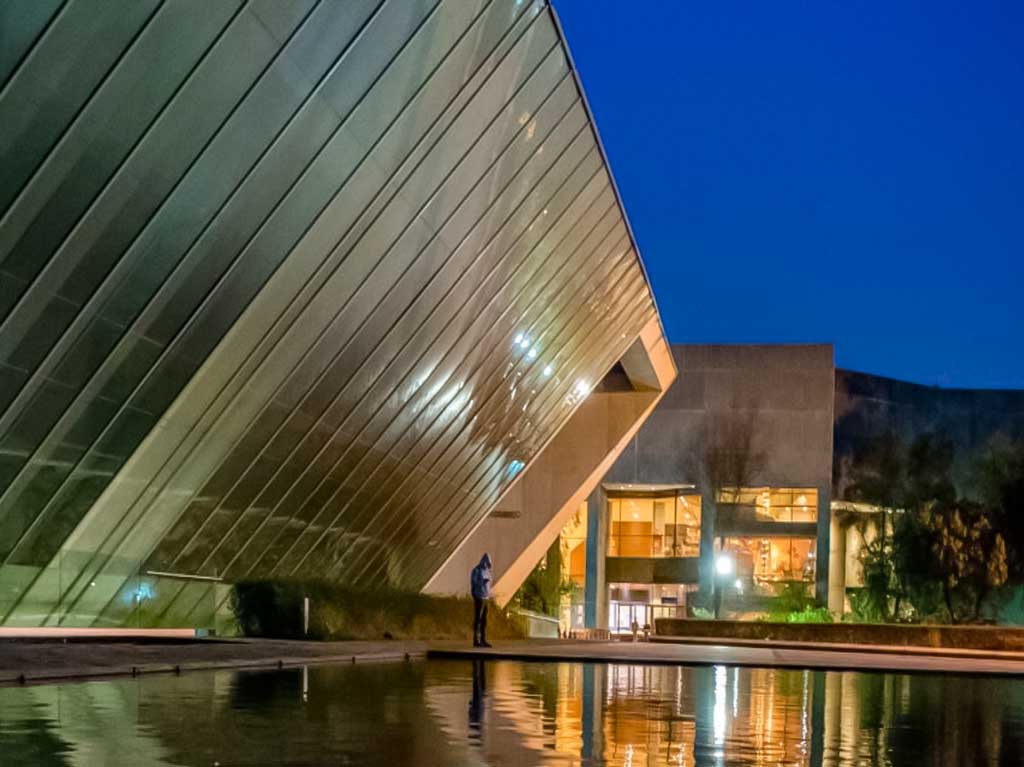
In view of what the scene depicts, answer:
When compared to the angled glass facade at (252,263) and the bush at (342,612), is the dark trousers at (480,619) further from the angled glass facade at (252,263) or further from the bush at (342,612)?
the angled glass facade at (252,263)

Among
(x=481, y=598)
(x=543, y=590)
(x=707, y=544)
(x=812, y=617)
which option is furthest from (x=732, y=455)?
(x=481, y=598)

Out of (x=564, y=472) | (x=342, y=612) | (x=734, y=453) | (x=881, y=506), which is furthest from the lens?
(x=734, y=453)

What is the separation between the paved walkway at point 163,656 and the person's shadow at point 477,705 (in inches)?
79.6

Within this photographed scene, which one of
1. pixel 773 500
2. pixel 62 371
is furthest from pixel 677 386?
pixel 62 371

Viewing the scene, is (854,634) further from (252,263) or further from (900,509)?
(252,263)

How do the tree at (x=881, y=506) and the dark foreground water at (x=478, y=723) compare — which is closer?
the dark foreground water at (x=478, y=723)

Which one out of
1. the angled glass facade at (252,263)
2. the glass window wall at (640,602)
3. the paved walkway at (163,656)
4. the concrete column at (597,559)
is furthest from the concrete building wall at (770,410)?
the paved walkway at (163,656)

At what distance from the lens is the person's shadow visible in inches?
334

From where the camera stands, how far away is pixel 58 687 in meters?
11.6

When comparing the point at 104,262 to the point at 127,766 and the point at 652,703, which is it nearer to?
the point at 652,703

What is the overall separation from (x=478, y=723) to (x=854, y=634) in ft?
102

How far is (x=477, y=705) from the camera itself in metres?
11.0

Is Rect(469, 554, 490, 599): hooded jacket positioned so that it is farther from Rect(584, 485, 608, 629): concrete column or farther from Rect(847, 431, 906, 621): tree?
Rect(584, 485, 608, 629): concrete column

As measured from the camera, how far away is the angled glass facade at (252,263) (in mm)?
14617
